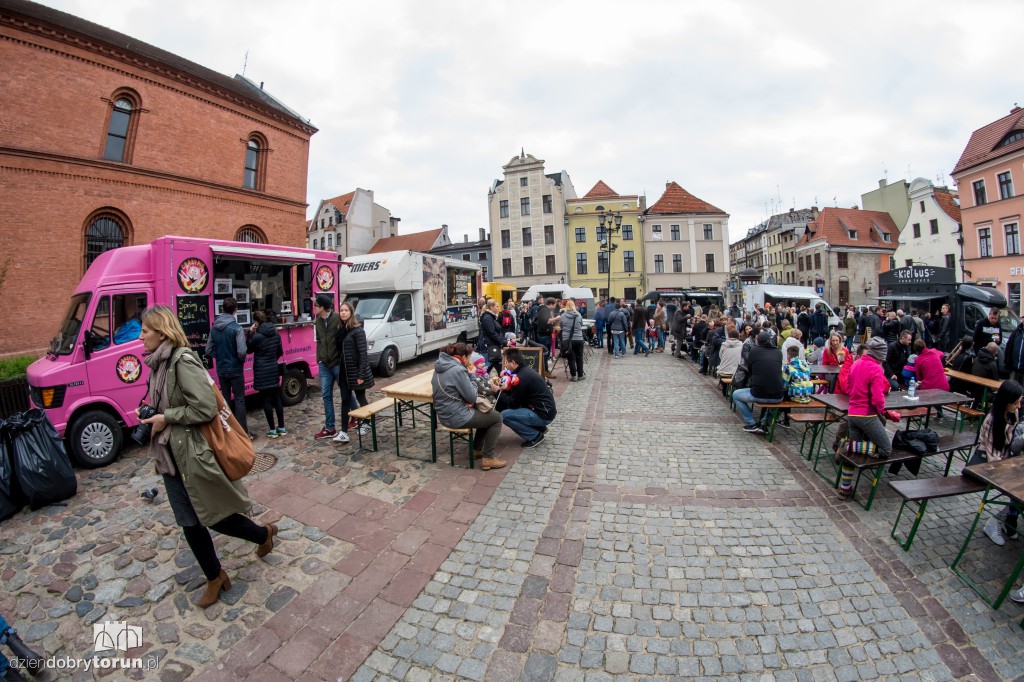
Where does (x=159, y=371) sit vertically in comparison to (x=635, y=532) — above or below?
above

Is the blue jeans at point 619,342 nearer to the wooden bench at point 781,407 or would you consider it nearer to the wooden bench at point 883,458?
the wooden bench at point 781,407

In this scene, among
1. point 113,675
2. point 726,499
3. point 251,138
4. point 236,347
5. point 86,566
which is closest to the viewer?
point 113,675

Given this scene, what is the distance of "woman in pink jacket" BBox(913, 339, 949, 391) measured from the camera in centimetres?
685

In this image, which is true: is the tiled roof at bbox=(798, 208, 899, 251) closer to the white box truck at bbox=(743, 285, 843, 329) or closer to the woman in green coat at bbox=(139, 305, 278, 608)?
the white box truck at bbox=(743, 285, 843, 329)

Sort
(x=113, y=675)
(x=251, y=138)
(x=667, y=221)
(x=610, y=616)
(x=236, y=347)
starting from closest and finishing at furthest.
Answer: (x=113, y=675) → (x=610, y=616) → (x=236, y=347) → (x=251, y=138) → (x=667, y=221)

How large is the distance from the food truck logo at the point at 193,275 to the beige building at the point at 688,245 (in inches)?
1619

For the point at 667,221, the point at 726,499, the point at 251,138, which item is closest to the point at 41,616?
the point at 726,499

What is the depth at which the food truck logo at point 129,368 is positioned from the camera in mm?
6172

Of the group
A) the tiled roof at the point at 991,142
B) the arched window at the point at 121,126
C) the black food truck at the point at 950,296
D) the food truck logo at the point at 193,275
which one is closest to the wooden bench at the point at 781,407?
the food truck logo at the point at 193,275

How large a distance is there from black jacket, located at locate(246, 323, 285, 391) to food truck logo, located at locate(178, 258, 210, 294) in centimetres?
137

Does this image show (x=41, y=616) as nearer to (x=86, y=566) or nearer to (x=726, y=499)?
(x=86, y=566)

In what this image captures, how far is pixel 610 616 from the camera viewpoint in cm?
310

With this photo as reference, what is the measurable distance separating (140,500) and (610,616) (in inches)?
203

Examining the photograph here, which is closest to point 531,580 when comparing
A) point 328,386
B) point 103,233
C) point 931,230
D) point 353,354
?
point 353,354
